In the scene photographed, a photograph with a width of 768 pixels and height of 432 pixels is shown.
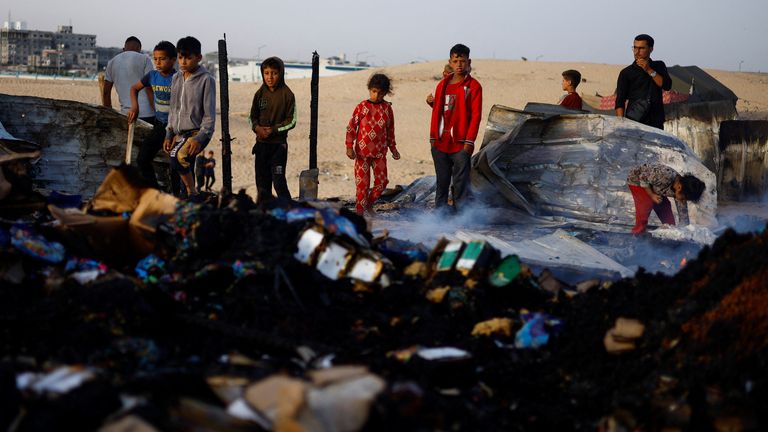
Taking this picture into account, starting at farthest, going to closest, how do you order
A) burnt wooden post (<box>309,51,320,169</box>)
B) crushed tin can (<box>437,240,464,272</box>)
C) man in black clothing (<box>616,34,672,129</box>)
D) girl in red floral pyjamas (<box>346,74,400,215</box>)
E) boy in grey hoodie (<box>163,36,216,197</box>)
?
burnt wooden post (<box>309,51,320,169</box>), man in black clothing (<box>616,34,672,129</box>), girl in red floral pyjamas (<box>346,74,400,215</box>), boy in grey hoodie (<box>163,36,216,197</box>), crushed tin can (<box>437,240,464,272</box>)

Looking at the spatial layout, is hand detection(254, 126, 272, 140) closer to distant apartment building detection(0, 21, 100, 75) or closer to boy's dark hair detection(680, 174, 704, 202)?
boy's dark hair detection(680, 174, 704, 202)

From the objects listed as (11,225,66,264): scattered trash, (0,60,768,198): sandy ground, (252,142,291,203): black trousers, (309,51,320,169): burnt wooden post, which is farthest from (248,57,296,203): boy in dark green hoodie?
(11,225,66,264): scattered trash

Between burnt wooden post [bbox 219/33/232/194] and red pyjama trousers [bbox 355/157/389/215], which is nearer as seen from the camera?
red pyjama trousers [bbox 355/157/389/215]

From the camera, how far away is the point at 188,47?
23.3 feet

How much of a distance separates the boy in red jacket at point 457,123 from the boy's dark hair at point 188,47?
2.40m

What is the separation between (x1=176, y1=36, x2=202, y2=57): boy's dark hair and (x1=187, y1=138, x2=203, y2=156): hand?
2.71 feet

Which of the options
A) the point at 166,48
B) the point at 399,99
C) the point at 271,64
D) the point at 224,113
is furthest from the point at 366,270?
the point at 399,99

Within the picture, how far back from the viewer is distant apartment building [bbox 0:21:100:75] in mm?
89375

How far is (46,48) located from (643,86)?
343 ft

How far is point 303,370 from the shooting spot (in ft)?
10.4

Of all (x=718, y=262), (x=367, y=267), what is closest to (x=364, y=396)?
(x=367, y=267)

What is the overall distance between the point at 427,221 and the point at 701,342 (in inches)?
176

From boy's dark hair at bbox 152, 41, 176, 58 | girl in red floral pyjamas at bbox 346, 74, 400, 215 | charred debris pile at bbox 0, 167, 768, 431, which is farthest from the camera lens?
girl in red floral pyjamas at bbox 346, 74, 400, 215

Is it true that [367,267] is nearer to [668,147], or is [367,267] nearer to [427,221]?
[427,221]
